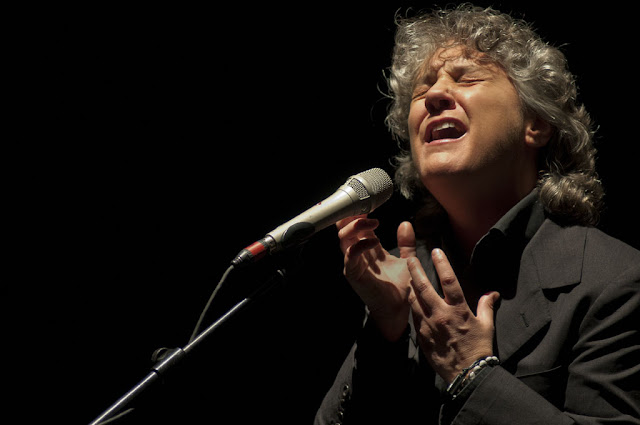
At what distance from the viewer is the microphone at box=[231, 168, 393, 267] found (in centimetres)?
134

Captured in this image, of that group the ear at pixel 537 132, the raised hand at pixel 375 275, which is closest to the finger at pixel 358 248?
the raised hand at pixel 375 275

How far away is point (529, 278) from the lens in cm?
161

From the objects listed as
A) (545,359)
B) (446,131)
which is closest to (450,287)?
(545,359)

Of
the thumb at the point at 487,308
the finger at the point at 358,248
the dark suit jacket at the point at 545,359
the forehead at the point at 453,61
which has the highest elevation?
the forehead at the point at 453,61

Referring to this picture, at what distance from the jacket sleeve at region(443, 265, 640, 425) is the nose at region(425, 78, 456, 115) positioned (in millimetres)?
832

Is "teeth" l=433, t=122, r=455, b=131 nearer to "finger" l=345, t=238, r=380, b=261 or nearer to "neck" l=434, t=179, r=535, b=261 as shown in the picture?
"neck" l=434, t=179, r=535, b=261

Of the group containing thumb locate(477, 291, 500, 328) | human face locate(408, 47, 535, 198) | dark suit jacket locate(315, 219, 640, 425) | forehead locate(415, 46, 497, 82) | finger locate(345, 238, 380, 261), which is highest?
forehead locate(415, 46, 497, 82)

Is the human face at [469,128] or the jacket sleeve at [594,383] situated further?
the human face at [469,128]

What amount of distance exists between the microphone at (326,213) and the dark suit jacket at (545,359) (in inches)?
21.4

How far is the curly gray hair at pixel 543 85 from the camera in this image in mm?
1814

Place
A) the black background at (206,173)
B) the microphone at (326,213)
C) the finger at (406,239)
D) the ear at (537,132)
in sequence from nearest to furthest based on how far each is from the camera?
1. the microphone at (326,213)
2. the finger at (406,239)
3. the ear at (537,132)
4. the black background at (206,173)

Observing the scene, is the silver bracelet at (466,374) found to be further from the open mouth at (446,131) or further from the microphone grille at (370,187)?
the open mouth at (446,131)

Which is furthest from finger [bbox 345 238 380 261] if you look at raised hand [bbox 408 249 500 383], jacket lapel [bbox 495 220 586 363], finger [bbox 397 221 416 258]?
jacket lapel [bbox 495 220 586 363]

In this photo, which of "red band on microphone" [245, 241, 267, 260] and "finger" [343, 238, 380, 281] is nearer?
"red band on microphone" [245, 241, 267, 260]
